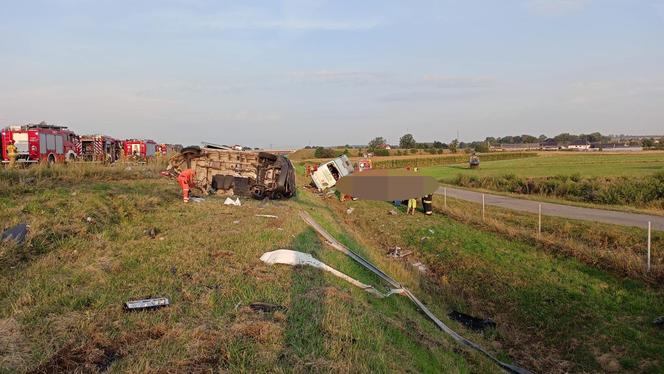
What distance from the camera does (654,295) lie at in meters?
9.19

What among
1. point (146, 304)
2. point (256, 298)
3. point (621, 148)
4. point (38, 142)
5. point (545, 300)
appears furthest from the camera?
point (621, 148)

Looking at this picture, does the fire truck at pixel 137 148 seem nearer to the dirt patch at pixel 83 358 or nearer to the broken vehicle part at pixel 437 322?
the broken vehicle part at pixel 437 322

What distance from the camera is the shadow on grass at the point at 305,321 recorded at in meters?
3.83

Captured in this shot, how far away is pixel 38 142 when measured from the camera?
69.5 ft

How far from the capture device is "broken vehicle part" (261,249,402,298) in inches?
279

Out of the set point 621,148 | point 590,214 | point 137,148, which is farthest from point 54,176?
point 621,148

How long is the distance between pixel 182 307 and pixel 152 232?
12.8 ft

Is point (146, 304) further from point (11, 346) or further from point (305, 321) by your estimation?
point (305, 321)

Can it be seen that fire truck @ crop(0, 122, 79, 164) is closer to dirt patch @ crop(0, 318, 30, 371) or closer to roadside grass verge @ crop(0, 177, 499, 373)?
roadside grass verge @ crop(0, 177, 499, 373)

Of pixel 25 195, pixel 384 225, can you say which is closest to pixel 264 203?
pixel 384 225

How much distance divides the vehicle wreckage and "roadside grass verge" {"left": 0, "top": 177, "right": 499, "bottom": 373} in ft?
21.1

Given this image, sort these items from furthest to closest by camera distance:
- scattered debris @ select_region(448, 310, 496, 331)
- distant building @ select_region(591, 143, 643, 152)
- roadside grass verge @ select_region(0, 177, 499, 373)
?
distant building @ select_region(591, 143, 643, 152) → scattered debris @ select_region(448, 310, 496, 331) → roadside grass verge @ select_region(0, 177, 499, 373)

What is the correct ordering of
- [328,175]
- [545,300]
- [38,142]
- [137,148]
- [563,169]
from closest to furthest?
1. [545,300]
2. [38,142]
3. [328,175]
4. [137,148]
5. [563,169]

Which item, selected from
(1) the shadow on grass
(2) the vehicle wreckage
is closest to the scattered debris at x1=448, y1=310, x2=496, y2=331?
(1) the shadow on grass
